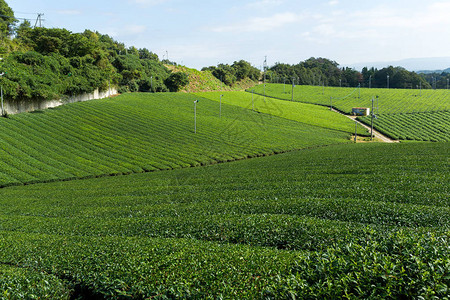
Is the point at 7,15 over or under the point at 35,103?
over

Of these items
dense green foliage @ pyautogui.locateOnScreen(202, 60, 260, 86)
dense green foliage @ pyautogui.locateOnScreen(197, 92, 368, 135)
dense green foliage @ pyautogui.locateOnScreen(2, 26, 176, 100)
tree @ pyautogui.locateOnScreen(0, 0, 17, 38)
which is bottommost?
dense green foliage @ pyautogui.locateOnScreen(197, 92, 368, 135)

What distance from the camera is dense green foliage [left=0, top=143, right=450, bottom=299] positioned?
831 centimetres

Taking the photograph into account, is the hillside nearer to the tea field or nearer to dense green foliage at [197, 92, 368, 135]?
the tea field

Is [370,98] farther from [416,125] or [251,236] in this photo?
[251,236]

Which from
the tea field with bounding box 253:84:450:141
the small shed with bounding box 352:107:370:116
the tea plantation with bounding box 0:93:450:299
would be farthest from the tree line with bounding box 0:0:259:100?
the small shed with bounding box 352:107:370:116

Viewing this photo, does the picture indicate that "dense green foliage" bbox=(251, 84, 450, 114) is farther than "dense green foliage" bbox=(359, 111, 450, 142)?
Yes

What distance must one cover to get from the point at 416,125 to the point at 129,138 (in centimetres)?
8153

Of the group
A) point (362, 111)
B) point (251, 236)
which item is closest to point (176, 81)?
point (362, 111)

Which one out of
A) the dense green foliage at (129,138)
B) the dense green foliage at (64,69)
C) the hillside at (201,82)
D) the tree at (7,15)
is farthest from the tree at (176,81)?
the tree at (7,15)

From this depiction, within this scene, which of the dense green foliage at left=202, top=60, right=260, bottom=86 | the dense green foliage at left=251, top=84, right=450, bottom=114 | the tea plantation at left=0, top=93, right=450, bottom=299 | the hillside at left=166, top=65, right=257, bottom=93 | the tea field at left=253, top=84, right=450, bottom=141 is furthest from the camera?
the dense green foliage at left=202, top=60, right=260, bottom=86

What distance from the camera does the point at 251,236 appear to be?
50.4 feet

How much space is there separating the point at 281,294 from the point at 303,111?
107 meters

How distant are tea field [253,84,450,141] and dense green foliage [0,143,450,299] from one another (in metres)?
63.5

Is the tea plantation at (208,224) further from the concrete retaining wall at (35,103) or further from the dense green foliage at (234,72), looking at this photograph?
the dense green foliage at (234,72)
